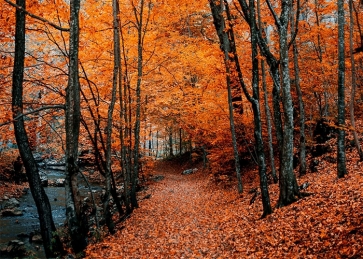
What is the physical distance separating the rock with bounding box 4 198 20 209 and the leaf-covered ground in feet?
31.9

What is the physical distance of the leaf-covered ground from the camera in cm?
612

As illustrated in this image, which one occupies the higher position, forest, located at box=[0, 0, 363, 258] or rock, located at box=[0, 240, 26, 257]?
forest, located at box=[0, 0, 363, 258]

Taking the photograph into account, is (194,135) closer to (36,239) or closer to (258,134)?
(36,239)

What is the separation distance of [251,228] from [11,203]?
55.9 feet

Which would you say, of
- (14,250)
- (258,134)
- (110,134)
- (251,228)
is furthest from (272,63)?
(14,250)

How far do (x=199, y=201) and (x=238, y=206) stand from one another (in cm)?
331

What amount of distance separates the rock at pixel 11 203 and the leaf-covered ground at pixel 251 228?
31.9 ft

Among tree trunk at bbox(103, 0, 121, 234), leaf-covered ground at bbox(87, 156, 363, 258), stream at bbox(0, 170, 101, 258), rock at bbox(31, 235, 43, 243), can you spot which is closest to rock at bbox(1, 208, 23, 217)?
stream at bbox(0, 170, 101, 258)

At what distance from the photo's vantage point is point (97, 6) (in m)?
13.8

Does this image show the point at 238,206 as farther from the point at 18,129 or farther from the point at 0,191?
the point at 0,191

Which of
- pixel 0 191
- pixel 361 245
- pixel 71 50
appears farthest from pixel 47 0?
pixel 0 191

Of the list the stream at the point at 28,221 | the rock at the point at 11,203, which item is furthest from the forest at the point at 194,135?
the stream at the point at 28,221

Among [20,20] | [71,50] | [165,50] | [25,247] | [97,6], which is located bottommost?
[25,247]

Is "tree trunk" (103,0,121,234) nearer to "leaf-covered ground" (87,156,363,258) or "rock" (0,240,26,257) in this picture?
"leaf-covered ground" (87,156,363,258)
